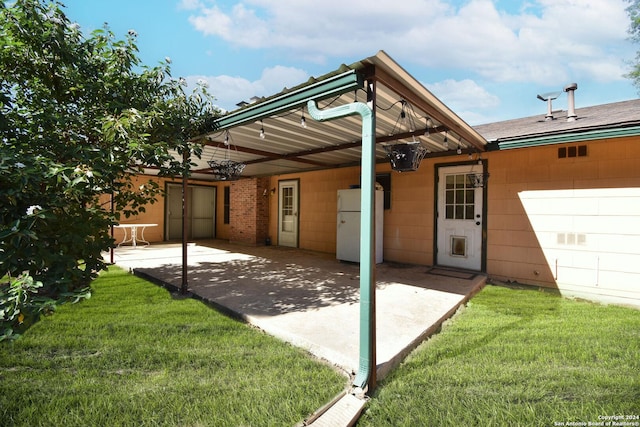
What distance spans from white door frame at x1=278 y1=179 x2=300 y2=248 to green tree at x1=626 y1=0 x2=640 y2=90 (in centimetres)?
1334

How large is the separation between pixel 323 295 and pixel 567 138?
405cm

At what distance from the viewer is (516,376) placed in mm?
2219

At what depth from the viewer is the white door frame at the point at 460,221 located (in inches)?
220

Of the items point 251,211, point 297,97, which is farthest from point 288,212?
point 297,97

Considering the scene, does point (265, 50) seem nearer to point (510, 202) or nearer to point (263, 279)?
point (263, 279)

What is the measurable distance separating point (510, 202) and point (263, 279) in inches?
173

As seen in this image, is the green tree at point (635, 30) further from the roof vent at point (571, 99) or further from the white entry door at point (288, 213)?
the white entry door at point (288, 213)


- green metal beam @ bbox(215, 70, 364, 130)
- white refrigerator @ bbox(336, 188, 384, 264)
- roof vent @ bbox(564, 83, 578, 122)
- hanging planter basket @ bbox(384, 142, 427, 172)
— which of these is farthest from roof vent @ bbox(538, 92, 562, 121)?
green metal beam @ bbox(215, 70, 364, 130)

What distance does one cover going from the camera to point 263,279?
5.05 metres

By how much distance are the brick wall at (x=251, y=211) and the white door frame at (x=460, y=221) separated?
18.6ft

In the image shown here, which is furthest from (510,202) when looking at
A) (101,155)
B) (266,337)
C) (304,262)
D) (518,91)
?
(518,91)

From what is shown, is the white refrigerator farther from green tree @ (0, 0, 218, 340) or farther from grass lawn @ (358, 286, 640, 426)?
green tree @ (0, 0, 218, 340)

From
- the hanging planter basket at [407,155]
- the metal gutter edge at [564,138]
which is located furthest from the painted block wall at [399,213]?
the hanging planter basket at [407,155]

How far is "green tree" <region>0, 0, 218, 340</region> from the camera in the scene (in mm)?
1963
